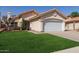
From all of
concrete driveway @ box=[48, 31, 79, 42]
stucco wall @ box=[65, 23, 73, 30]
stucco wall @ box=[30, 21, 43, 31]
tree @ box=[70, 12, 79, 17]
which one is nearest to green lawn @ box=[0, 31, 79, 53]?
concrete driveway @ box=[48, 31, 79, 42]

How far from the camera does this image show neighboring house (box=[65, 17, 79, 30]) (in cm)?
1053

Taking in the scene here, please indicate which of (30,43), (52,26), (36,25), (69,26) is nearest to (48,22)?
(52,26)

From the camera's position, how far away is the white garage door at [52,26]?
34.9 ft

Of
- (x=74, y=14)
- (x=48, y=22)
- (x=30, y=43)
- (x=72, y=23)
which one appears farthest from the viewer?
(x=48, y=22)

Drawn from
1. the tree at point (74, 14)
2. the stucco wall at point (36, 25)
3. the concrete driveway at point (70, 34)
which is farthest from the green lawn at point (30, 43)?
the tree at point (74, 14)

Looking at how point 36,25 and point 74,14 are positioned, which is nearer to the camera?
point 74,14

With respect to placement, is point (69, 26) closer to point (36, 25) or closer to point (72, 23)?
point (72, 23)

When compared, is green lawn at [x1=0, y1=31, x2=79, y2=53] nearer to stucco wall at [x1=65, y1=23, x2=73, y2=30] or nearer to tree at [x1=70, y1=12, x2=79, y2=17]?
stucco wall at [x1=65, y1=23, x2=73, y2=30]

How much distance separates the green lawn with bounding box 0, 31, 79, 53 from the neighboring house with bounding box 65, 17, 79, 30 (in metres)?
0.52

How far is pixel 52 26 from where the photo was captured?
35.0ft

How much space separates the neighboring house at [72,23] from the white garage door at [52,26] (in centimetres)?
Result: 25

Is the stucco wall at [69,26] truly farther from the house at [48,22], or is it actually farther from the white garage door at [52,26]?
the white garage door at [52,26]

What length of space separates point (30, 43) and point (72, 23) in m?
1.62

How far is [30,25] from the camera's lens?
10516mm
